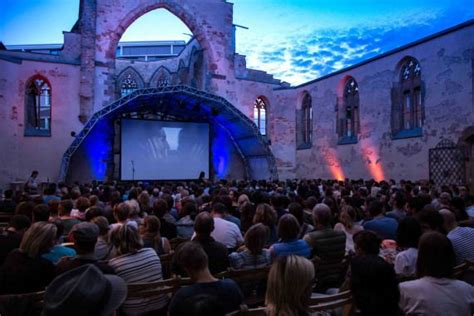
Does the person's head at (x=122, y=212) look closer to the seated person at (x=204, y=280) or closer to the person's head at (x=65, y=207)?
the person's head at (x=65, y=207)

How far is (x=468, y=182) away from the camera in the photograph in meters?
13.2

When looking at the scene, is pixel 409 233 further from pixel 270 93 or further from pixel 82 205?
pixel 270 93

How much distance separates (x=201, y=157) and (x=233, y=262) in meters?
17.3

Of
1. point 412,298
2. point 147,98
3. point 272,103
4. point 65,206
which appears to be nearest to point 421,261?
point 412,298

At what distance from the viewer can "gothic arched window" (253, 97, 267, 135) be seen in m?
23.6

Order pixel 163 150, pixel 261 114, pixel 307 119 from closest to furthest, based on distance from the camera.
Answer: pixel 163 150 < pixel 307 119 < pixel 261 114

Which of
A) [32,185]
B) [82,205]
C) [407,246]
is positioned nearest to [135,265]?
[407,246]

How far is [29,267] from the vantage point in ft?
10.6

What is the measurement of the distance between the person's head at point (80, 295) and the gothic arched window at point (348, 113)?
17.9m

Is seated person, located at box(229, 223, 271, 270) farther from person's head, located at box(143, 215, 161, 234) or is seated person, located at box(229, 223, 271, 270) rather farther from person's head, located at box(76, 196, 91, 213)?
person's head, located at box(76, 196, 91, 213)

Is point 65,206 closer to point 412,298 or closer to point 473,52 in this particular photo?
point 412,298

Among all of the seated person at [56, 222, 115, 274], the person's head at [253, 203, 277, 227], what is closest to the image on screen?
the person's head at [253, 203, 277, 227]

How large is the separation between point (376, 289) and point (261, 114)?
21904mm

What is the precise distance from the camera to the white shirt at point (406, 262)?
3619 mm
